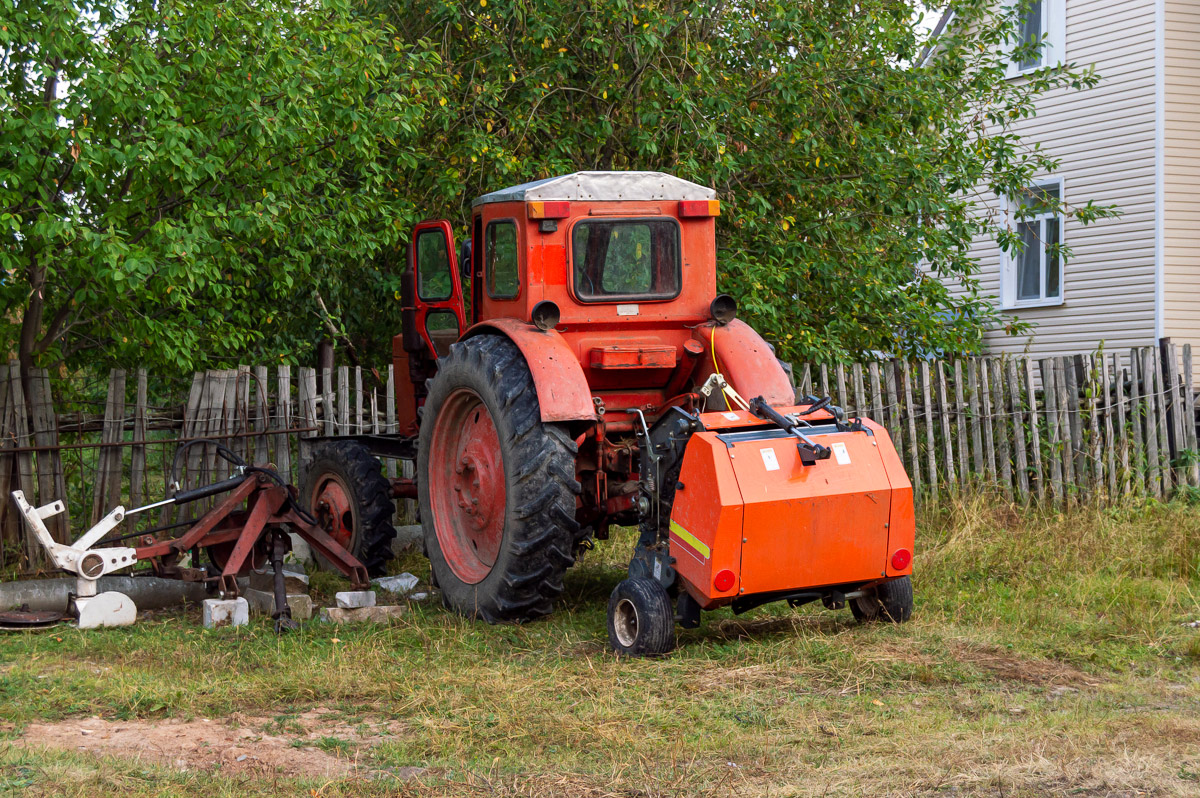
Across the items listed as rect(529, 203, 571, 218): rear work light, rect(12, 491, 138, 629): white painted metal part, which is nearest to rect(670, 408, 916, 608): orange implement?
rect(529, 203, 571, 218): rear work light

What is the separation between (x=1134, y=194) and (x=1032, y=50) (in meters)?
3.42

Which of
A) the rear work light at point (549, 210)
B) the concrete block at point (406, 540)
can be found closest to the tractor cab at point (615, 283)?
the rear work light at point (549, 210)

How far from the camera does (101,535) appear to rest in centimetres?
711

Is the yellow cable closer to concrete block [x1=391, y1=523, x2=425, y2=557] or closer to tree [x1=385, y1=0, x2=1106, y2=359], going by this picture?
tree [x1=385, y1=0, x2=1106, y2=359]

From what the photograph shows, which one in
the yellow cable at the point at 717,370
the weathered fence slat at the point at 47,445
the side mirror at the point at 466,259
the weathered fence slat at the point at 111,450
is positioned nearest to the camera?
the yellow cable at the point at 717,370

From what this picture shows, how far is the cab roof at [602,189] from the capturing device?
717 cm

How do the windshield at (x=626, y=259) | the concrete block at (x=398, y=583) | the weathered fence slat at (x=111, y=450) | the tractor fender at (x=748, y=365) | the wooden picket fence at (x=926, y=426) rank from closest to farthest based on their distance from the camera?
the tractor fender at (x=748, y=365) → the windshield at (x=626, y=259) → the concrete block at (x=398, y=583) → the weathered fence slat at (x=111, y=450) → the wooden picket fence at (x=926, y=426)

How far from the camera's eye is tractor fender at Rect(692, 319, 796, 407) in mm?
6891

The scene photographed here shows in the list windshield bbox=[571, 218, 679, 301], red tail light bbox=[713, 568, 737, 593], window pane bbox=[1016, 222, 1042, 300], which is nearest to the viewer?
red tail light bbox=[713, 568, 737, 593]

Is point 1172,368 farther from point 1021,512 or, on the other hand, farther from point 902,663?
point 902,663

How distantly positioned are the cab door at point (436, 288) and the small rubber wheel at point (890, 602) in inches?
128

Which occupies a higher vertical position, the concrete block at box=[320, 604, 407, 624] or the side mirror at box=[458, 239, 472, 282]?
the side mirror at box=[458, 239, 472, 282]

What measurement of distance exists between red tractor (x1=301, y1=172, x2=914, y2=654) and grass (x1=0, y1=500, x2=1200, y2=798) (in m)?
0.40

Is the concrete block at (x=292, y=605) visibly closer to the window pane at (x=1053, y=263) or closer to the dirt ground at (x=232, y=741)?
the dirt ground at (x=232, y=741)
